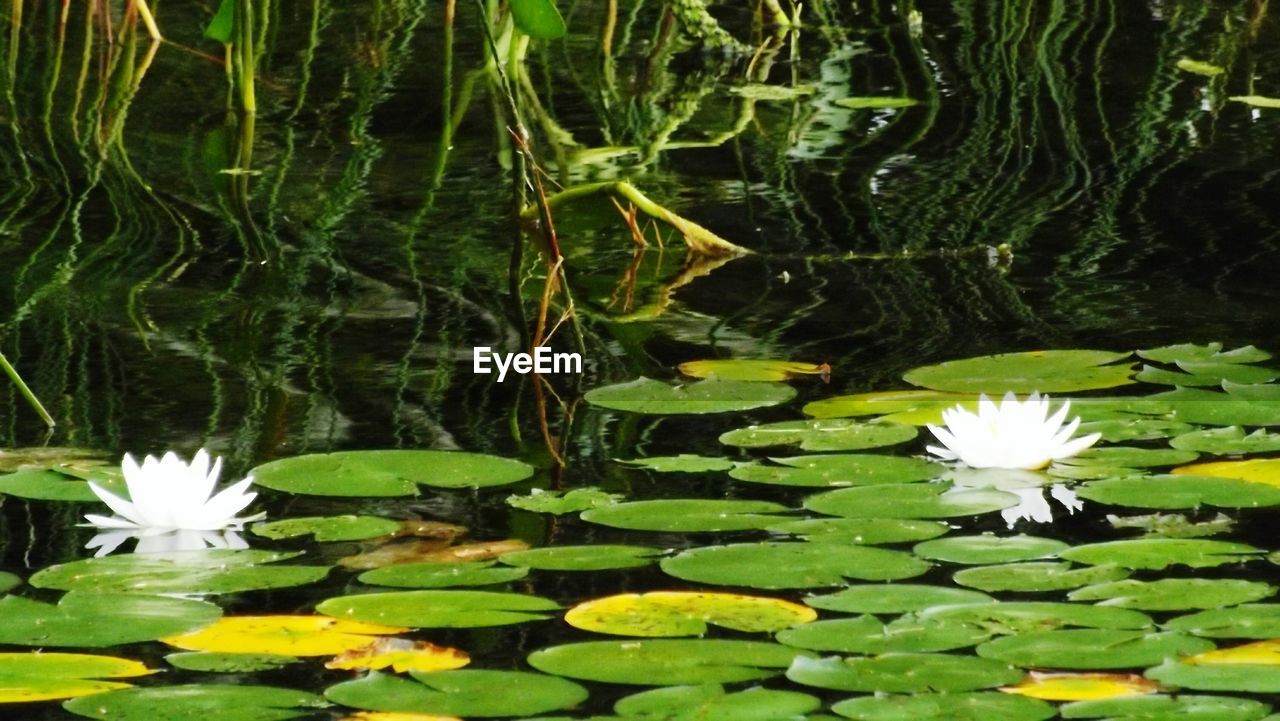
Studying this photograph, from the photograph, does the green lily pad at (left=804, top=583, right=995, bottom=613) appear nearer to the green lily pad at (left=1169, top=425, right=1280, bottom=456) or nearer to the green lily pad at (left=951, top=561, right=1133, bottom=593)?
the green lily pad at (left=951, top=561, right=1133, bottom=593)

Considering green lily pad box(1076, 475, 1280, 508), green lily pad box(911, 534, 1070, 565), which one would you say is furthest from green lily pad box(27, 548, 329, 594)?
green lily pad box(1076, 475, 1280, 508)

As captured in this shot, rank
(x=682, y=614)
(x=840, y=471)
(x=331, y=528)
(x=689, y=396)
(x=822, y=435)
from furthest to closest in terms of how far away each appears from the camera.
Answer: (x=689, y=396) < (x=822, y=435) < (x=840, y=471) < (x=331, y=528) < (x=682, y=614)

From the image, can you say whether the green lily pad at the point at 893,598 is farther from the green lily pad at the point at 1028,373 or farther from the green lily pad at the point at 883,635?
the green lily pad at the point at 1028,373

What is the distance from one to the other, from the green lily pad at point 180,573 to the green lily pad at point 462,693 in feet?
0.99

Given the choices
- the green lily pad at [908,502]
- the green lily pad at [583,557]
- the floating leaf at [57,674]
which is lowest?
the floating leaf at [57,674]

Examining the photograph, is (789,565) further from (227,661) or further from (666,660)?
(227,661)

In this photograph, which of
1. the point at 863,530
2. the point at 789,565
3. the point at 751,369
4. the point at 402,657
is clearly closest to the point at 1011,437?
the point at 863,530

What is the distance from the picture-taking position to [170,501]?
71.4 inches

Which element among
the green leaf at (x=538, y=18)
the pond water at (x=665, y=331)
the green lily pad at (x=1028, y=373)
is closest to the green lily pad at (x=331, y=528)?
the pond water at (x=665, y=331)

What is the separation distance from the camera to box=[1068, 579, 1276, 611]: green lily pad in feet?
4.92

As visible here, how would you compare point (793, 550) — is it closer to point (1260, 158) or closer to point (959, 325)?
point (959, 325)

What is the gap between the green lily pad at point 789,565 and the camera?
5.27ft

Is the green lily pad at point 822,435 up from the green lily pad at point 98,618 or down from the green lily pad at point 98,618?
up

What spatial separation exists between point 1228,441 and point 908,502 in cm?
42
